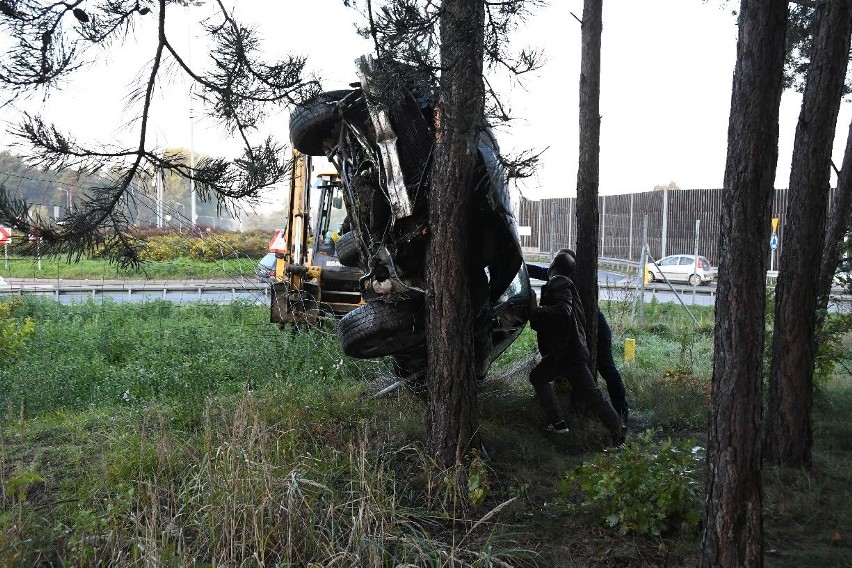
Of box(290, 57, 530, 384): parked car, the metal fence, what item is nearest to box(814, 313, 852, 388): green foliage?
box(290, 57, 530, 384): parked car

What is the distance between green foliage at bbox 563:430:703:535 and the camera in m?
4.40

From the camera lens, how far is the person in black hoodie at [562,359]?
6840 millimetres

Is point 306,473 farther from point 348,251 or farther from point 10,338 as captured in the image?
point 10,338

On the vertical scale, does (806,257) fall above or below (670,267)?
above

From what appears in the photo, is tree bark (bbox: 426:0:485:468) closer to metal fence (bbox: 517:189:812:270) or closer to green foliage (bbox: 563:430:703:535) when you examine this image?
green foliage (bbox: 563:430:703:535)

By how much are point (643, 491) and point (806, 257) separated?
253 centimetres

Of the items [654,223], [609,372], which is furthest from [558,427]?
[654,223]

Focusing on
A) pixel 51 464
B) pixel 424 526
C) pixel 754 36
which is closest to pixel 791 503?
pixel 424 526

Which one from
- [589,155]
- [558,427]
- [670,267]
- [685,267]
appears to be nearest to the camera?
[558,427]

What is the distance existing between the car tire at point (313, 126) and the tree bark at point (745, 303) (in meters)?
3.58

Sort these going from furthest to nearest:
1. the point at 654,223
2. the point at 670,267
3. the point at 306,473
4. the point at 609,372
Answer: the point at 654,223 → the point at 670,267 → the point at 609,372 → the point at 306,473

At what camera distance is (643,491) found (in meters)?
4.50

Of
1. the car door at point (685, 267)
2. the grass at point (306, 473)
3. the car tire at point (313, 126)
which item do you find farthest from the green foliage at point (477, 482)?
the car door at point (685, 267)

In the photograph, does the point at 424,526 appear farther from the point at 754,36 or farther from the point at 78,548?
the point at 754,36
